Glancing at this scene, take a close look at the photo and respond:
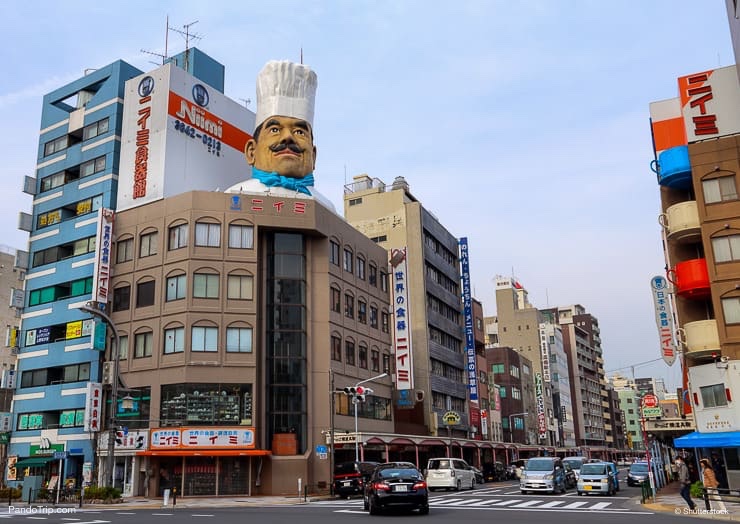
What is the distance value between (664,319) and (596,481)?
879 cm

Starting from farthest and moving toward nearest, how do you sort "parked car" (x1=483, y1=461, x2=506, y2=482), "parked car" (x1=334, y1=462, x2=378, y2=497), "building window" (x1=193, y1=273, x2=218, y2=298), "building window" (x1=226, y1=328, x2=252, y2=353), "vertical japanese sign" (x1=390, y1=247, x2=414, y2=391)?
1. "parked car" (x1=483, y1=461, x2=506, y2=482)
2. "vertical japanese sign" (x1=390, y1=247, x2=414, y2=391)
3. "building window" (x1=193, y1=273, x2=218, y2=298)
4. "building window" (x1=226, y1=328, x2=252, y2=353)
5. "parked car" (x1=334, y1=462, x2=378, y2=497)

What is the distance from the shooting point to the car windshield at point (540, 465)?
36.2 metres

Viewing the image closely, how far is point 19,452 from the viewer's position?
52.0 m

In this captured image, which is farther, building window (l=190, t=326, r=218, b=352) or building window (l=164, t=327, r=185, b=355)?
building window (l=164, t=327, r=185, b=355)

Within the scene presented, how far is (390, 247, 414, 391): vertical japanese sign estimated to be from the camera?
59031mm

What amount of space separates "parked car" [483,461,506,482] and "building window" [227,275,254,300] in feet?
96.5

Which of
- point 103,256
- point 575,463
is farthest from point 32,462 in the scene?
point 575,463

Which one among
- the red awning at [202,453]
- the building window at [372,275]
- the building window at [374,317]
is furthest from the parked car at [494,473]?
the red awning at [202,453]

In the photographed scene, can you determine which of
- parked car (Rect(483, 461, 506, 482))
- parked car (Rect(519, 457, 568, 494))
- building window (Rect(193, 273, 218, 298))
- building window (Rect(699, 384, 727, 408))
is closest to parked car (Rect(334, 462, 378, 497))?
parked car (Rect(519, 457, 568, 494))

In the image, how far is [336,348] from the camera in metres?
51.0

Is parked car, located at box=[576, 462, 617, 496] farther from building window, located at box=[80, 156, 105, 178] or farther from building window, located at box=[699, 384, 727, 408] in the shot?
building window, located at box=[80, 156, 105, 178]

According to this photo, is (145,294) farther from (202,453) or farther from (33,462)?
(33,462)

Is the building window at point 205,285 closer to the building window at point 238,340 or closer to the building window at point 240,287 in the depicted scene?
the building window at point 240,287

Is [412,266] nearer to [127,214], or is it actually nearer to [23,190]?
[127,214]
